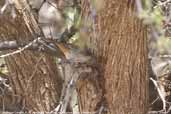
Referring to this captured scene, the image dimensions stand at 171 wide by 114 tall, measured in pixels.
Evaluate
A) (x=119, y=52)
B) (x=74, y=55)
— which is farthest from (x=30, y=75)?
(x=119, y=52)

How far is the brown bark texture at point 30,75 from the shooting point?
7.61ft

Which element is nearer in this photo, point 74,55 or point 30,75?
point 74,55

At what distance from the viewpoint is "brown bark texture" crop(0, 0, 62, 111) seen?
7.61 ft

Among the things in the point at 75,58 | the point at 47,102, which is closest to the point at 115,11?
the point at 75,58

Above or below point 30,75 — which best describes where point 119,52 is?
above

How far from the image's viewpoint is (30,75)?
2.46 metres

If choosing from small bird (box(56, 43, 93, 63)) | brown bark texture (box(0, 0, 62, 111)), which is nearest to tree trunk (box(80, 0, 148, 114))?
small bird (box(56, 43, 93, 63))

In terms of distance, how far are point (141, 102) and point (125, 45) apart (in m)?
0.29

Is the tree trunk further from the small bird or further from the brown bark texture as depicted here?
the brown bark texture

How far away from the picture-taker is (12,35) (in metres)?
2.32

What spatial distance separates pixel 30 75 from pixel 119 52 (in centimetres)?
77

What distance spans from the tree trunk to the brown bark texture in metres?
0.54

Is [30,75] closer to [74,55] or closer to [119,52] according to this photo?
[74,55]

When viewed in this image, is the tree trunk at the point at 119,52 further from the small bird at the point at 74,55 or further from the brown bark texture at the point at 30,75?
the brown bark texture at the point at 30,75
